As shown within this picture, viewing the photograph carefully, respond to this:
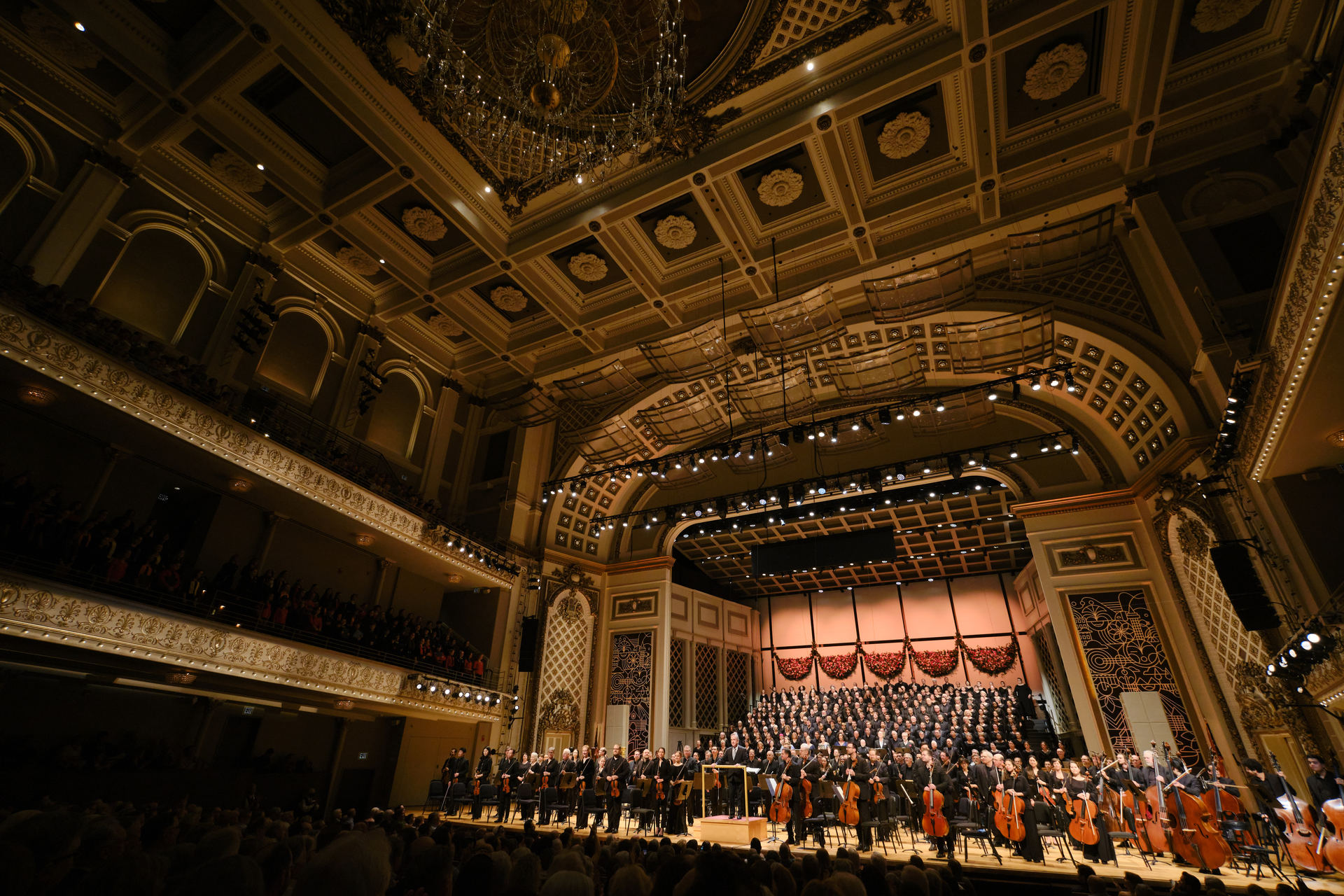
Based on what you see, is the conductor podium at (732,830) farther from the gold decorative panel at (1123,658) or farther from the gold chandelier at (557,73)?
the gold chandelier at (557,73)

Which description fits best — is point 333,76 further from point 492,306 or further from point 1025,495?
point 1025,495

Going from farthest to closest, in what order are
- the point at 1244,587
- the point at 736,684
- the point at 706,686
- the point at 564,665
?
the point at 736,684 < the point at 706,686 < the point at 564,665 < the point at 1244,587

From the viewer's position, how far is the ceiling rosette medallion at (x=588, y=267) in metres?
12.2

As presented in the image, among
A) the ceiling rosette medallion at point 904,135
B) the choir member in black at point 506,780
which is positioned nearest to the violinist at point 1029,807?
the choir member in black at point 506,780

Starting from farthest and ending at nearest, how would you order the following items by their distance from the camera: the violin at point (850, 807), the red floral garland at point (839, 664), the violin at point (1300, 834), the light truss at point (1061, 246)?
1. the red floral garland at point (839, 664)
2. the light truss at point (1061, 246)
3. the violin at point (850, 807)
4. the violin at point (1300, 834)

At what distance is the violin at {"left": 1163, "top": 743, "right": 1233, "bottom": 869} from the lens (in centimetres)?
633

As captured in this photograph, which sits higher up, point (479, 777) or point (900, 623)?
point (900, 623)

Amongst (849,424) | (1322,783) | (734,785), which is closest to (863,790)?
(734,785)

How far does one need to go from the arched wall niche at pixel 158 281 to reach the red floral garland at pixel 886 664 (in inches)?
737

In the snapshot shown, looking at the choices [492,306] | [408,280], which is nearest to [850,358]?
[492,306]

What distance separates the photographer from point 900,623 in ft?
63.5

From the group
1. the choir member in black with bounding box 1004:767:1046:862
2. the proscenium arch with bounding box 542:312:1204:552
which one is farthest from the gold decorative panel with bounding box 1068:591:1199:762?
the choir member in black with bounding box 1004:767:1046:862

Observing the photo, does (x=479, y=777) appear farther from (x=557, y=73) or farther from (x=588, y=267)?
(x=557, y=73)

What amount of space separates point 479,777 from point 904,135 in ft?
41.5
